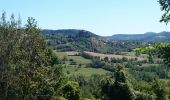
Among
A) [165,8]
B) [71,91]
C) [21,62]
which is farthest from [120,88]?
[165,8]

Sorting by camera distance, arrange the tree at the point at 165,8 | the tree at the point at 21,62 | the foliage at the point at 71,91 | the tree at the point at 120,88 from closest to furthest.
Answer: the tree at the point at 165,8
the tree at the point at 21,62
the tree at the point at 120,88
the foliage at the point at 71,91

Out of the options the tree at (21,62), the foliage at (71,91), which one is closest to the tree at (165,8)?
the tree at (21,62)

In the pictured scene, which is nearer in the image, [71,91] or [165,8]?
[165,8]

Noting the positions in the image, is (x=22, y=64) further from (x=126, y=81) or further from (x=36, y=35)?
(x=126, y=81)

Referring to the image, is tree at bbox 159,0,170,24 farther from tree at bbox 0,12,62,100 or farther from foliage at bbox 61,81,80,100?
foliage at bbox 61,81,80,100

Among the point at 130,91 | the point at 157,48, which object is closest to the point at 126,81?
the point at 130,91

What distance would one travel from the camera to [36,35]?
39625mm

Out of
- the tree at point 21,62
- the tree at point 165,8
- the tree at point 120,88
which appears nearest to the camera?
the tree at point 165,8

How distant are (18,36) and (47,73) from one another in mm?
6126

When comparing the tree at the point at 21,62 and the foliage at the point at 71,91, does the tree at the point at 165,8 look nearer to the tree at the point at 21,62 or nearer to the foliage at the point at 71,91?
the tree at the point at 21,62

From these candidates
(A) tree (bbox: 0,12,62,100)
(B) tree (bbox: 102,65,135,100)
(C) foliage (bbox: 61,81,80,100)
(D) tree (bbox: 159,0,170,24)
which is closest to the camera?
(D) tree (bbox: 159,0,170,24)

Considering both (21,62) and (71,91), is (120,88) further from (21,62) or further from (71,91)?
(21,62)

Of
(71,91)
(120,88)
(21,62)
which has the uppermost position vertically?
(21,62)

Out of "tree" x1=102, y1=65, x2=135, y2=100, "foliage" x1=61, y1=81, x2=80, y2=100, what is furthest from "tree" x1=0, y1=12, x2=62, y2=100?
"foliage" x1=61, y1=81, x2=80, y2=100
